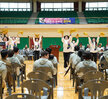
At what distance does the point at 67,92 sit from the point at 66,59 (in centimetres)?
405

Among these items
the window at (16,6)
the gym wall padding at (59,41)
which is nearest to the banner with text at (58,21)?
the gym wall padding at (59,41)

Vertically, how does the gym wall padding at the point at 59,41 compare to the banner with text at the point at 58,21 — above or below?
below

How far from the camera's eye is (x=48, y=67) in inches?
204

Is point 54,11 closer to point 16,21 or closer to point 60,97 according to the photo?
point 16,21

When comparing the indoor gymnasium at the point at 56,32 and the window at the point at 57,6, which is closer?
the indoor gymnasium at the point at 56,32

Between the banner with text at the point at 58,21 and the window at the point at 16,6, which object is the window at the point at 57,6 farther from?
the banner with text at the point at 58,21

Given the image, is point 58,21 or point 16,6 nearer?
point 58,21

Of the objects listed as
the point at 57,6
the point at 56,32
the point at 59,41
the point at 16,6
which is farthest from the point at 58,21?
the point at 16,6

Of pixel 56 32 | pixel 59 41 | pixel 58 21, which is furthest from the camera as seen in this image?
pixel 59 41

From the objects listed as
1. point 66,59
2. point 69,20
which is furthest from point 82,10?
point 66,59

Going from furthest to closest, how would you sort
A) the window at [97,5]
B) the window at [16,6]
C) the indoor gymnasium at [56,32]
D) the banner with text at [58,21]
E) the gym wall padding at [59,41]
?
the window at [16,6], the window at [97,5], the gym wall padding at [59,41], the banner with text at [58,21], the indoor gymnasium at [56,32]

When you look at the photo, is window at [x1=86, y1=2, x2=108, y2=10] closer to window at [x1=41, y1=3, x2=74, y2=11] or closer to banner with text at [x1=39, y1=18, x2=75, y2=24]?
window at [x1=41, y1=3, x2=74, y2=11]

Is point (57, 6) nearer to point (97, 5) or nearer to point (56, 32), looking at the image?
point (97, 5)

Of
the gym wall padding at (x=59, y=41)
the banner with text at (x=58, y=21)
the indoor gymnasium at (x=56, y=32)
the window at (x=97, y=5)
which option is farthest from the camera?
the window at (x=97, y=5)
